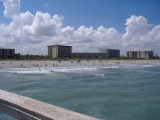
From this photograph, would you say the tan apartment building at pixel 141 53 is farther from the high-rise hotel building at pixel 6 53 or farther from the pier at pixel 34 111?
the pier at pixel 34 111

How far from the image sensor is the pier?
2568 mm

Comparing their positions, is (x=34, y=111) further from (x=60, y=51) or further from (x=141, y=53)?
(x=141, y=53)

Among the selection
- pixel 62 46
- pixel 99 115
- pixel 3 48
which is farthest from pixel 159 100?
pixel 3 48

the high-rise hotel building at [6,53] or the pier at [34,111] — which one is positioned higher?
the high-rise hotel building at [6,53]

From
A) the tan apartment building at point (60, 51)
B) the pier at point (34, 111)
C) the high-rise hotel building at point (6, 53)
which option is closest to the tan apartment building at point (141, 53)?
the tan apartment building at point (60, 51)

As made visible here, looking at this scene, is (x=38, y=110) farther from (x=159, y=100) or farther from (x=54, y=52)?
(x=54, y=52)

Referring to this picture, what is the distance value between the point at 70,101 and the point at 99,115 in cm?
299

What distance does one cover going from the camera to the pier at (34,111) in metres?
2.57

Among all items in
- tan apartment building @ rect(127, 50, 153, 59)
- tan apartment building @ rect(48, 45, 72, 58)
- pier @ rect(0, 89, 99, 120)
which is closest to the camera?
pier @ rect(0, 89, 99, 120)

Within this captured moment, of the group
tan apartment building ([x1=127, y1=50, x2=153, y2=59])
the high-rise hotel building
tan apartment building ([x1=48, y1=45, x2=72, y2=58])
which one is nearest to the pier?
tan apartment building ([x1=48, y1=45, x2=72, y2=58])

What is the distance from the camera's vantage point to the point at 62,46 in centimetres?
11256

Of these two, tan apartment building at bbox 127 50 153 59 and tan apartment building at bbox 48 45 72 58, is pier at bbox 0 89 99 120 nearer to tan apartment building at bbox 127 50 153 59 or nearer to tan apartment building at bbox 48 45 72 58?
tan apartment building at bbox 48 45 72 58

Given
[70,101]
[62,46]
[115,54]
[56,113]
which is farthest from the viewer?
[115,54]

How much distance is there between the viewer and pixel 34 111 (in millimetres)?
2729
